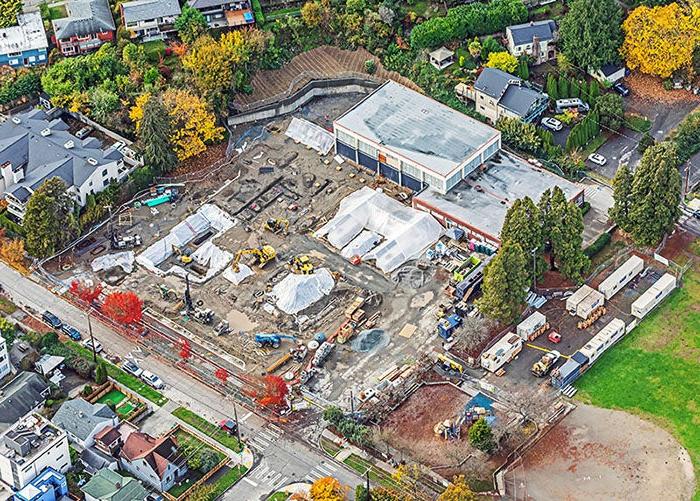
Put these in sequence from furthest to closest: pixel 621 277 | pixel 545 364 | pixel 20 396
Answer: pixel 621 277
pixel 545 364
pixel 20 396

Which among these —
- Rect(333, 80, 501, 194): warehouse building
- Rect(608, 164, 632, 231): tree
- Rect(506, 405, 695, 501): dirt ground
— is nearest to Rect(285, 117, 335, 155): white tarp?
Rect(333, 80, 501, 194): warehouse building

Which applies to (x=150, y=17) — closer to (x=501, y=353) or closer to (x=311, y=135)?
(x=311, y=135)

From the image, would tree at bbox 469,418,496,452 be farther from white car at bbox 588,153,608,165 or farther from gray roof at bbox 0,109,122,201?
gray roof at bbox 0,109,122,201

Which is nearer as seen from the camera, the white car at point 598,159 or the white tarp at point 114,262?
the white tarp at point 114,262

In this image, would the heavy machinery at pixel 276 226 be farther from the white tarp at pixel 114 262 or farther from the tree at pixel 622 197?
the tree at pixel 622 197

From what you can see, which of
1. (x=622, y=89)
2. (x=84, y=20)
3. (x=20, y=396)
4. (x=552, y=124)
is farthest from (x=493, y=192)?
(x=84, y=20)

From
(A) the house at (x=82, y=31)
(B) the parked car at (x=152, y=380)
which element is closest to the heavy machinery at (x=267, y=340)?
(B) the parked car at (x=152, y=380)
